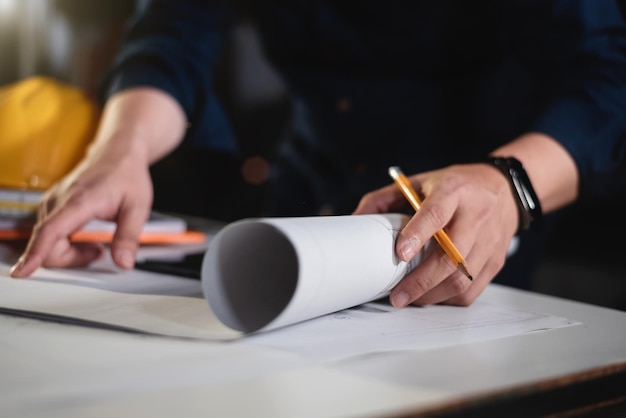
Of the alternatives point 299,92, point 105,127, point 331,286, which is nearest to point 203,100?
point 299,92

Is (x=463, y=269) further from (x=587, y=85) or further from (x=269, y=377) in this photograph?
(x=587, y=85)

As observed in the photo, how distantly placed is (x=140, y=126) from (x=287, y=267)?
479 millimetres

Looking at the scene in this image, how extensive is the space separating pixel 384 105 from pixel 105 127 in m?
0.49

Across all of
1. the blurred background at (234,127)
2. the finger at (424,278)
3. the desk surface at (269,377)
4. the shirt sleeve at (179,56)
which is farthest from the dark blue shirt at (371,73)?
the desk surface at (269,377)

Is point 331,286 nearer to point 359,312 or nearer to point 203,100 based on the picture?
point 359,312

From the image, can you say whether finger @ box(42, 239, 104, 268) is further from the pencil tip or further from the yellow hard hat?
the pencil tip

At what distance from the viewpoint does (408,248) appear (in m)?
0.54

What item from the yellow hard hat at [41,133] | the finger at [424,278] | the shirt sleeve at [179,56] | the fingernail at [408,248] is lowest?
the finger at [424,278]

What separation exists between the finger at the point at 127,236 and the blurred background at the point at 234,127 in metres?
0.21

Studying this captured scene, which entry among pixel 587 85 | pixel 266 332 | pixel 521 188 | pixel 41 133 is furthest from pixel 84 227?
pixel 587 85

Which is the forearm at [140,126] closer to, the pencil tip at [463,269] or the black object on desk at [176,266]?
the black object on desk at [176,266]

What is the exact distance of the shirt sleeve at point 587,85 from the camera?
29.9 inches

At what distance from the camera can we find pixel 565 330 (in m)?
0.54

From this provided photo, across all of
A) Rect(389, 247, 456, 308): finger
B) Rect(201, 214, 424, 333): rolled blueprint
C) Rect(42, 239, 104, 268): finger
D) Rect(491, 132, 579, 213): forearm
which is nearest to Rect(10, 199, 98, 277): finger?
Rect(42, 239, 104, 268): finger
